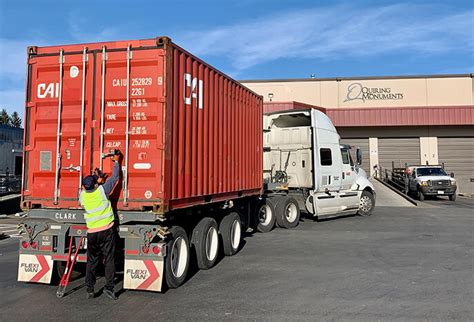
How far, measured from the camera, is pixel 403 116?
3097 centimetres

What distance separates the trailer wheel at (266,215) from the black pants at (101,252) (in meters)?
6.56

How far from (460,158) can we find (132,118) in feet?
108

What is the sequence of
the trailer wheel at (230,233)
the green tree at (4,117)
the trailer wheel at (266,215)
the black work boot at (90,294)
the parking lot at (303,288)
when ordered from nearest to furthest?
the parking lot at (303,288)
the black work boot at (90,294)
the trailer wheel at (230,233)
the trailer wheel at (266,215)
the green tree at (4,117)

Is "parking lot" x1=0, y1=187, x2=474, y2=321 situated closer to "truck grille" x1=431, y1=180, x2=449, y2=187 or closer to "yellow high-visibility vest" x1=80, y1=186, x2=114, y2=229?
"yellow high-visibility vest" x1=80, y1=186, x2=114, y2=229

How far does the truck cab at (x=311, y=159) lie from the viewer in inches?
525

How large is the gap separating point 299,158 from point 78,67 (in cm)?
872

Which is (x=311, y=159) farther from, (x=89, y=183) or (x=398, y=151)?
(x=398, y=151)

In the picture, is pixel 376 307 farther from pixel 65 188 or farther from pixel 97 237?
pixel 65 188

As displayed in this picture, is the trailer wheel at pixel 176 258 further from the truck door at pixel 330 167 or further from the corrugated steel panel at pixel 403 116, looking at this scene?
the corrugated steel panel at pixel 403 116

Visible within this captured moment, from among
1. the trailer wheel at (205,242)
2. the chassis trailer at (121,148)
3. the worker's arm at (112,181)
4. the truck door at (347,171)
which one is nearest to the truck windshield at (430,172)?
the truck door at (347,171)

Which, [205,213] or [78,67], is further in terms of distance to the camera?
[205,213]

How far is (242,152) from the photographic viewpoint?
30.7 feet

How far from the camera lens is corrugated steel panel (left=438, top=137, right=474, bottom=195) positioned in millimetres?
32375

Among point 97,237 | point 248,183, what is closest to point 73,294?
point 97,237
